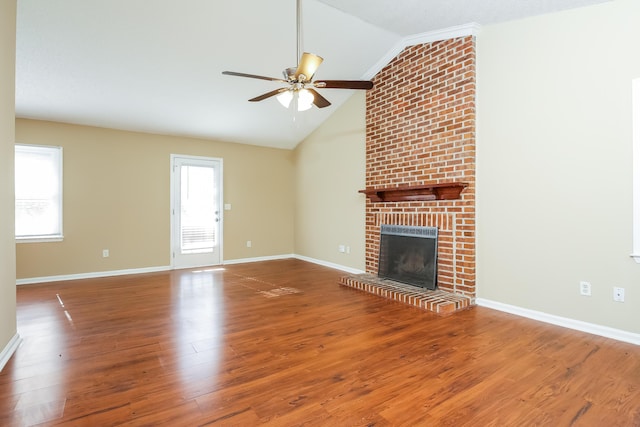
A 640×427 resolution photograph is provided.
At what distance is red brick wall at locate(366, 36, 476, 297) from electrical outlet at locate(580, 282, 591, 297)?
3.20 feet

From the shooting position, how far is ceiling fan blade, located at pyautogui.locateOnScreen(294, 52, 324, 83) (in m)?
2.61

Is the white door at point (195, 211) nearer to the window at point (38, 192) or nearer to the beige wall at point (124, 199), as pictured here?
the beige wall at point (124, 199)

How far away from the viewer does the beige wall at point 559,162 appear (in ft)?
8.80

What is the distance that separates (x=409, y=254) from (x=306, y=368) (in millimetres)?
2466

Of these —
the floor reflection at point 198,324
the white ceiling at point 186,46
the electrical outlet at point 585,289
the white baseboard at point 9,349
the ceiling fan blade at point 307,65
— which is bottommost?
the floor reflection at point 198,324

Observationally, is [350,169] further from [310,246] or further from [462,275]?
[462,275]

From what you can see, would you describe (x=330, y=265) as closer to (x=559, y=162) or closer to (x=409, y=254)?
(x=409, y=254)

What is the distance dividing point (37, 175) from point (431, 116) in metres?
5.70

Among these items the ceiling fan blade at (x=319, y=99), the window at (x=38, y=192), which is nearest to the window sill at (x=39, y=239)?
the window at (x=38, y=192)

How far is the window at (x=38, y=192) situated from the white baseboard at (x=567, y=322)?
19.9ft

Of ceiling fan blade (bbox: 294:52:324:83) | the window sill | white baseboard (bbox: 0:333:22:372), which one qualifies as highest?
ceiling fan blade (bbox: 294:52:324:83)

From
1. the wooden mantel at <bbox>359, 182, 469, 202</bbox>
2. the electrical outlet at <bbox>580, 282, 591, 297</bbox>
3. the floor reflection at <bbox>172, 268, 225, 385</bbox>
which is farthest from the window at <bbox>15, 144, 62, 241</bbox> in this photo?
the electrical outlet at <bbox>580, 282, 591, 297</bbox>

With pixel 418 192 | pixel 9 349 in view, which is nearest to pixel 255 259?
pixel 418 192

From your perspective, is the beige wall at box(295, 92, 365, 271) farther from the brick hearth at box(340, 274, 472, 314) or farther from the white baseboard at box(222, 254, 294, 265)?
the brick hearth at box(340, 274, 472, 314)
